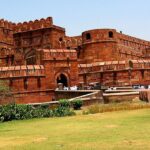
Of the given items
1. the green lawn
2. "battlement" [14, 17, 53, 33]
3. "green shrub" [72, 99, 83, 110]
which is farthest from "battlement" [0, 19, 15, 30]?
the green lawn

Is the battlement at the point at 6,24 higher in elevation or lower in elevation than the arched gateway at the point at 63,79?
higher

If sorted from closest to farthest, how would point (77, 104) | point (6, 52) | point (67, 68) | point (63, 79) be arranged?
point (77, 104) → point (67, 68) → point (63, 79) → point (6, 52)

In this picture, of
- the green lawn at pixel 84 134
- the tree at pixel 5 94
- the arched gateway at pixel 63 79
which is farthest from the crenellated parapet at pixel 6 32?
the green lawn at pixel 84 134

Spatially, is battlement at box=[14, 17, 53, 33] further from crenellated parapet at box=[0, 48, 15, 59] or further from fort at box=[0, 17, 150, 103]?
crenellated parapet at box=[0, 48, 15, 59]

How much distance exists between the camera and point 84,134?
36.3 ft

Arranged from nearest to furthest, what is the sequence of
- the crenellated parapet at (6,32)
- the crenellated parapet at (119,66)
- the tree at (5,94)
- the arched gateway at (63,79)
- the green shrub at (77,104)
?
the green shrub at (77,104)
the tree at (5,94)
the crenellated parapet at (119,66)
the arched gateway at (63,79)
the crenellated parapet at (6,32)

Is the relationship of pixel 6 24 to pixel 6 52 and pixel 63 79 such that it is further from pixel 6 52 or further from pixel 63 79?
pixel 63 79

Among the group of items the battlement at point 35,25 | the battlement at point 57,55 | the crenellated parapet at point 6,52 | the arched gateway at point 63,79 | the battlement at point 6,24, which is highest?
the battlement at point 6,24

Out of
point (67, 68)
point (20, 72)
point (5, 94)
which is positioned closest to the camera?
point (5, 94)

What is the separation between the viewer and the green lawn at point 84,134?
30.9ft

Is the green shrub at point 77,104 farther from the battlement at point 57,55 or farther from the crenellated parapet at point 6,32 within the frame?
the crenellated parapet at point 6,32

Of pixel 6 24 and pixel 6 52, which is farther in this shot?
pixel 6 24

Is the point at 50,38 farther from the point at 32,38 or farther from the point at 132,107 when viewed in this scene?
the point at 132,107

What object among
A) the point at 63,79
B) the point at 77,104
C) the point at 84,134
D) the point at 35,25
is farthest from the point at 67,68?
the point at 84,134
